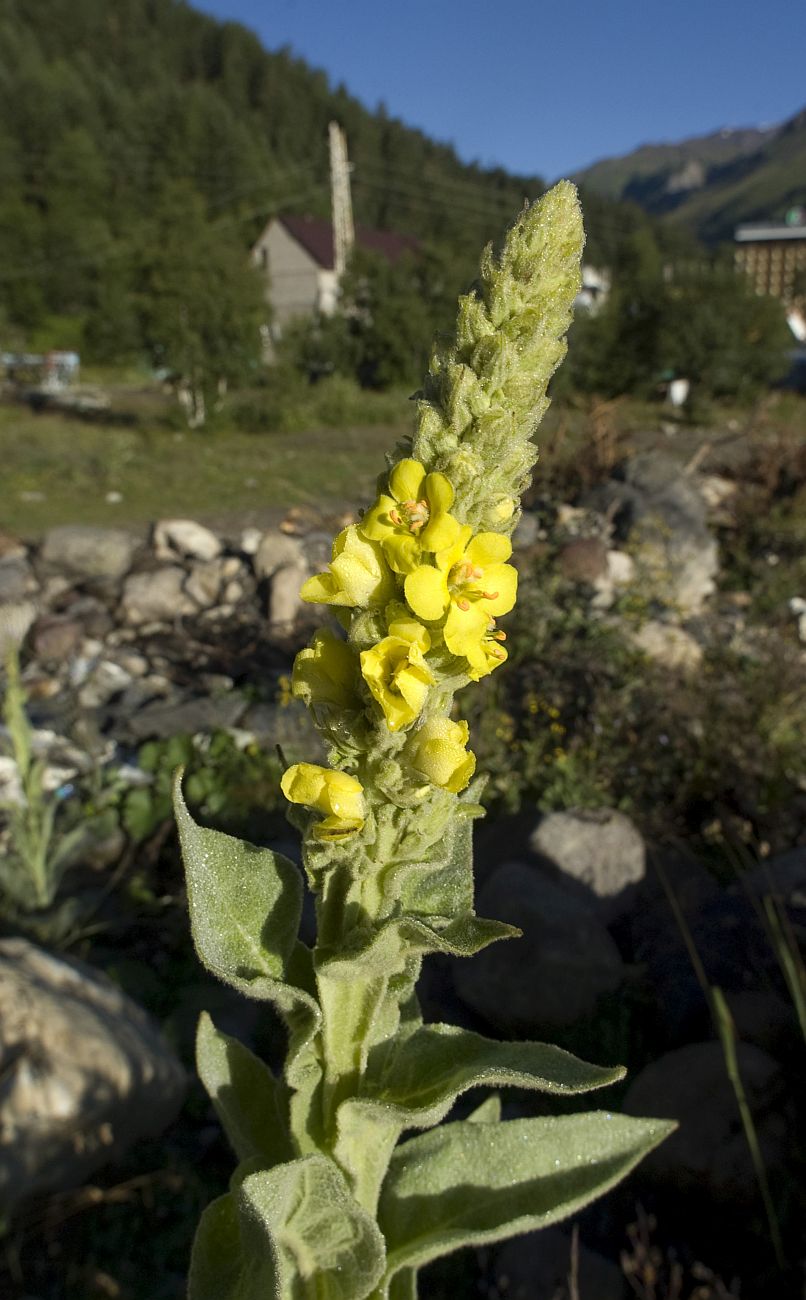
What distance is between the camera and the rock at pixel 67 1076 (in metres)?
3.39

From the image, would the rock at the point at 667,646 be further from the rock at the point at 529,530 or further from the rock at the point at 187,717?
the rock at the point at 187,717

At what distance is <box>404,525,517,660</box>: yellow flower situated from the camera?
3.76ft

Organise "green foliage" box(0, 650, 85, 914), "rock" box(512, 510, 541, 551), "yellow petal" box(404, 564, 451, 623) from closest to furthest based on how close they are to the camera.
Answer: "yellow petal" box(404, 564, 451, 623) < "green foliage" box(0, 650, 85, 914) < "rock" box(512, 510, 541, 551)

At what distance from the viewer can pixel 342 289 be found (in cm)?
2647

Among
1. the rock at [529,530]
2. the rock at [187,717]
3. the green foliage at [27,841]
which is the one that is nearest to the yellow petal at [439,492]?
the green foliage at [27,841]

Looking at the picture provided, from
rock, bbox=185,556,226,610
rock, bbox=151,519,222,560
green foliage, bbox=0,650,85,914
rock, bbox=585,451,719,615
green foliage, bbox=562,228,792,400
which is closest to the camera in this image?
green foliage, bbox=0,650,85,914

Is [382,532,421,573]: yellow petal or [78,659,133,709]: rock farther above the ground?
[382,532,421,573]: yellow petal

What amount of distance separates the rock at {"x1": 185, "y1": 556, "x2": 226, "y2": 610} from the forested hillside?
1437 centimetres

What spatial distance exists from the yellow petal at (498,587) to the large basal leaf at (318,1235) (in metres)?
0.94

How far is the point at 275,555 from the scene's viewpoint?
1015cm

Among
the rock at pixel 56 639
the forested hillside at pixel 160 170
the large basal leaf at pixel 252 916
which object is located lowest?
the rock at pixel 56 639

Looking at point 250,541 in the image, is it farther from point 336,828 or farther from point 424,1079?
point 336,828

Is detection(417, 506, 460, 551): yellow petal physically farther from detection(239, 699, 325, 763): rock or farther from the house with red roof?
the house with red roof

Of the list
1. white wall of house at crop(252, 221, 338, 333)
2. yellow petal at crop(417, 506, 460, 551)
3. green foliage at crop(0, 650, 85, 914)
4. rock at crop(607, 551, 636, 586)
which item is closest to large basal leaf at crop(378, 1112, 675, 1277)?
yellow petal at crop(417, 506, 460, 551)
